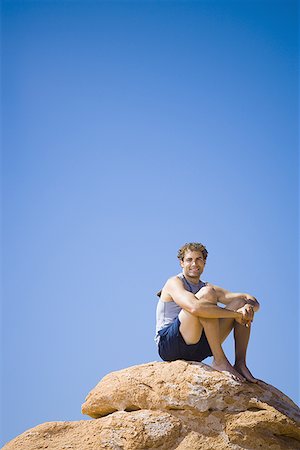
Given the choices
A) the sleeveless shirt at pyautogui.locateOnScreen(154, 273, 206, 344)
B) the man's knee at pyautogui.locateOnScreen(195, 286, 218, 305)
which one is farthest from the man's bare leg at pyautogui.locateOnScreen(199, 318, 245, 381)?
the sleeveless shirt at pyautogui.locateOnScreen(154, 273, 206, 344)

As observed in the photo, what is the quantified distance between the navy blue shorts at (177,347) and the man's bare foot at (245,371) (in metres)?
0.47

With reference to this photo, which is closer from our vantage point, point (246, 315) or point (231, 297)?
point (246, 315)

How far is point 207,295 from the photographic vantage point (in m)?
9.51

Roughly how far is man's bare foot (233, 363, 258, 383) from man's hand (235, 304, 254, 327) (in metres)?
0.64

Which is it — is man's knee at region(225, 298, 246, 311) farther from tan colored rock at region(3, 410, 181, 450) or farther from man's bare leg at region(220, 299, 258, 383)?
tan colored rock at region(3, 410, 181, 450)

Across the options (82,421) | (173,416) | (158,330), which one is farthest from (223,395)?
(82,421)

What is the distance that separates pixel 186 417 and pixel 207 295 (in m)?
1.65

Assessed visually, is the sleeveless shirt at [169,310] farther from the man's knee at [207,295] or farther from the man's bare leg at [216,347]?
the man's bare leg at [216,347]

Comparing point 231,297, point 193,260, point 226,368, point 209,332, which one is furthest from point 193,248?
point 226,368

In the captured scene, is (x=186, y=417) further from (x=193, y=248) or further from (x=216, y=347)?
(x=193, y=248)

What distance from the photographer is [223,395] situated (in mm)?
9344

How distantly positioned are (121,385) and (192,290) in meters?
1.69

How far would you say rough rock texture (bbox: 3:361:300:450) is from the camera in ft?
30.2

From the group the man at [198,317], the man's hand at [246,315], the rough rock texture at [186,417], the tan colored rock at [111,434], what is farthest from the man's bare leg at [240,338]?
the tan colored rock at [111,434]
